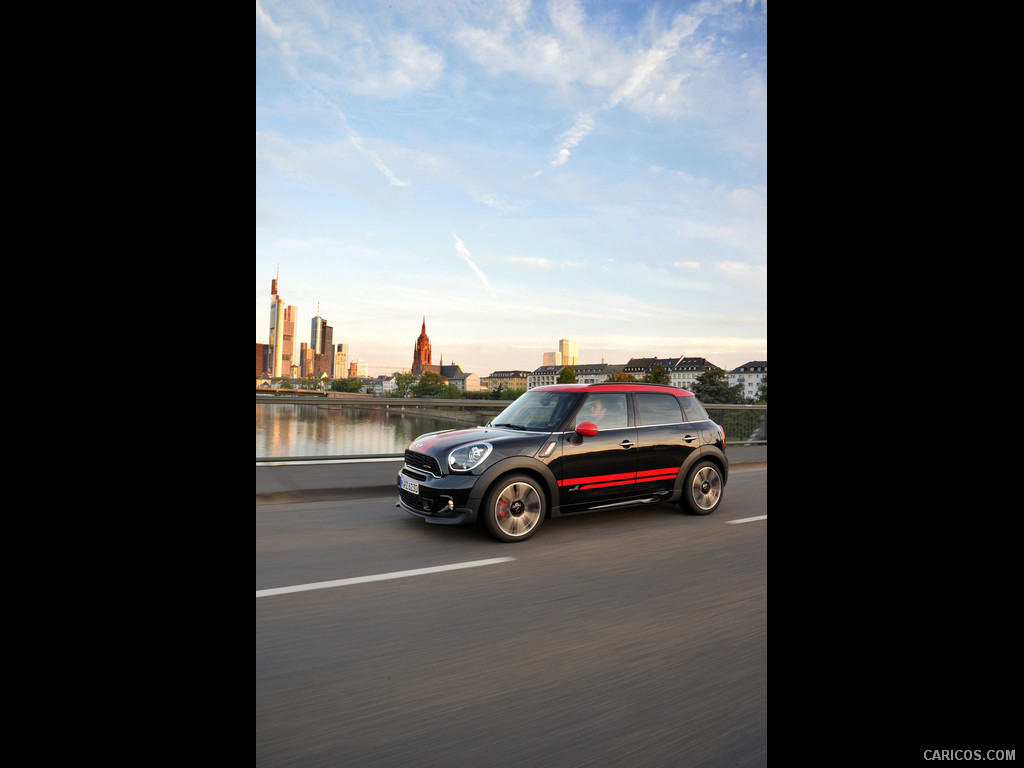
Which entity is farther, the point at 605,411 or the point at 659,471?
the point at 659,471

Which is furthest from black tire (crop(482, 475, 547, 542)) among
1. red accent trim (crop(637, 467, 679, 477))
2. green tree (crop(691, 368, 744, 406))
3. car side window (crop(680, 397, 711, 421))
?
green tree (crop(691, 368, 744, 406))

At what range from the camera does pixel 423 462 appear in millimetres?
6863

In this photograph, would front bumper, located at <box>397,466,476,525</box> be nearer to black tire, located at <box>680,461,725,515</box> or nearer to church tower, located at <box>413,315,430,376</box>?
black tire, located at <box>680,461,725,515</box>

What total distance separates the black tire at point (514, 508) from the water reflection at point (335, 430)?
427cm

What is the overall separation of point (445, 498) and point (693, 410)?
349cm

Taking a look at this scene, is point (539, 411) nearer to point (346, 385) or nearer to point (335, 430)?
point (335, 430)

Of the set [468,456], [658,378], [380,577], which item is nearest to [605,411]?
[468,456]

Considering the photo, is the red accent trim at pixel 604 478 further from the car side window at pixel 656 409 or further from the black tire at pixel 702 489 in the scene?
the black tire at pixel 702 489

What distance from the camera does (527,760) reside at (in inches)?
99.6

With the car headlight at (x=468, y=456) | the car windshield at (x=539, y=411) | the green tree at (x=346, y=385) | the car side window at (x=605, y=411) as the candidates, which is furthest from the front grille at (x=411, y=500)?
the green tree at (x=346, y=385)

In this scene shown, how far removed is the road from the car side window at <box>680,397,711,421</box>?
1.88m
